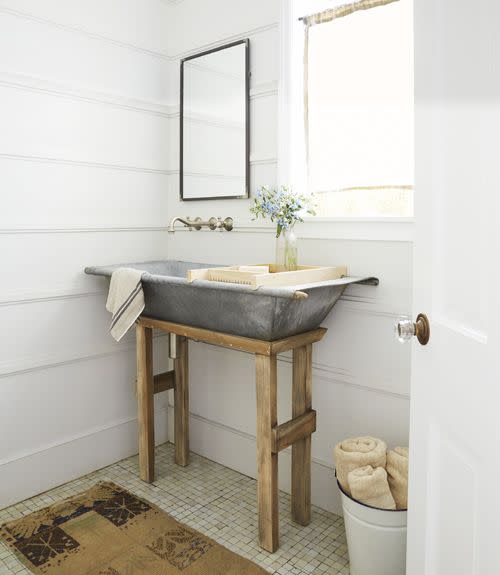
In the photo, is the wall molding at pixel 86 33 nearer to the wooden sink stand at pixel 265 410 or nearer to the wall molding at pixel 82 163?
the wall molding at pixel 82 163

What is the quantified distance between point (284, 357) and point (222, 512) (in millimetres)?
692

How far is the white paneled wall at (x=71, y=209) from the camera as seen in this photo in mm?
2223

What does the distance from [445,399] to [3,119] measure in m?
2.01

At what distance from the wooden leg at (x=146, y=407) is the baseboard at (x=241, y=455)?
1.12 ft

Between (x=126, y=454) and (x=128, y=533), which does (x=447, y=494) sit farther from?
(x=126, y=454)

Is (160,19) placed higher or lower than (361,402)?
higher

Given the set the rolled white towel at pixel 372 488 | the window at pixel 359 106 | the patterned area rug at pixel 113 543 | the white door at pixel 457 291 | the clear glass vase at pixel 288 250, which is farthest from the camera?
the clear glass vase at pixel 288 250

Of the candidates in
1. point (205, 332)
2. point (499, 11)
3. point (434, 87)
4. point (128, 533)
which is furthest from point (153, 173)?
point (499, 11)

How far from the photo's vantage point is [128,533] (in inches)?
79.8

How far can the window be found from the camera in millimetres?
1974

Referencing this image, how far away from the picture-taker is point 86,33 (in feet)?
7.86

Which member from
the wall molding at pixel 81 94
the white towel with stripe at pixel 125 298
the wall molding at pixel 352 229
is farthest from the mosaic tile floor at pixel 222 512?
the wall molding at pixel 81 94

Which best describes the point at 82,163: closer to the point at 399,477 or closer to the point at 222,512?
the point at 222,512

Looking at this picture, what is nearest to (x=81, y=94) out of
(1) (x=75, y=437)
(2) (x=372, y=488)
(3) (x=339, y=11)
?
(3) (x=339, y=11)
